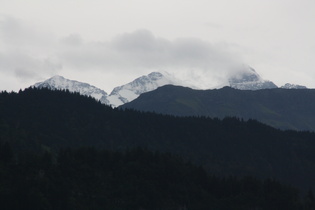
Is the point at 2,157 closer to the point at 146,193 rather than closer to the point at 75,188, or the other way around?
the point at 75,188

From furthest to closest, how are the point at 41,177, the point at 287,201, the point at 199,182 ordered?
the point at 199,182
the point at 287,201
the point at 41,177

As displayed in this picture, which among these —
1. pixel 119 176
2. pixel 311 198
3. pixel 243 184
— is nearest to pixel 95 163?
pixel 119 176

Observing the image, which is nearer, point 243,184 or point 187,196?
point 187,196

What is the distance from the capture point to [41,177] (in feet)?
517

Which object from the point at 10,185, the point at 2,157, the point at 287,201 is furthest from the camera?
the point at 287,201

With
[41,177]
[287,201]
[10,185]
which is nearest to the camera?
[10,185]

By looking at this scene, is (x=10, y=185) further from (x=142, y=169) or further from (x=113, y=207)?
(x=142, y=169)

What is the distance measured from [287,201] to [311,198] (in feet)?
47.5

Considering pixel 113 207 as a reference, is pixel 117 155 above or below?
above

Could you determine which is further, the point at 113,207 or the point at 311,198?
the point at 311,198

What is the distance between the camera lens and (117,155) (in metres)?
198

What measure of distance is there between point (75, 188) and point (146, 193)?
1952cm

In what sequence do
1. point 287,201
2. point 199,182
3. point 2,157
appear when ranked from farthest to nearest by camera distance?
1. point 199,182
2. point 287,201
3. point 2,157

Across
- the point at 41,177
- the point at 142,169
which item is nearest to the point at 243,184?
the point at 142,169
